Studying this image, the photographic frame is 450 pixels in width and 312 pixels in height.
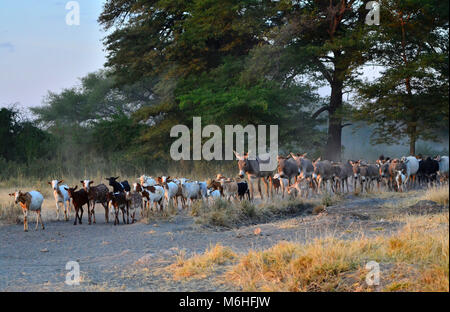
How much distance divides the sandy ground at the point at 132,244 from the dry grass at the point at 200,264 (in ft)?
0.60

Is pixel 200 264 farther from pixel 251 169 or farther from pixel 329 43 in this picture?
pixel 329 43

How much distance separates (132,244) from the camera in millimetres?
11633

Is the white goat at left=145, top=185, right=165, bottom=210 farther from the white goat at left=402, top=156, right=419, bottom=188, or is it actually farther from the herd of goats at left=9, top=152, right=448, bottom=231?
the white goat at left=402, top=156, right=419, bottom=188

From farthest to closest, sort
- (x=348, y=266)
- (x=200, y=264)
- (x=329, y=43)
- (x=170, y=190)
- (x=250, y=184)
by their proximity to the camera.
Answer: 1. (x=329, y=43)
2. (x=250, y=184)
3. (x=170, y=190)
4. (x=200, y=264)
5. (x=348, y=266)

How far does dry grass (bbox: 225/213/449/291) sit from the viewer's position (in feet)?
20.5

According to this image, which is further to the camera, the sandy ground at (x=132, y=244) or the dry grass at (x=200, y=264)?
the dry grass at (x=200, y=264)

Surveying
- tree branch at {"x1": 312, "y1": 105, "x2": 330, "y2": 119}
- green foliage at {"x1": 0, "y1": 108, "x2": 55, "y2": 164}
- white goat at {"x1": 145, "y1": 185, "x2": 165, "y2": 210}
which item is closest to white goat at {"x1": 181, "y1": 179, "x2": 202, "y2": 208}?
white goat at {"x1": 145, "y1": 185, "x2": 165, "y2": 210}

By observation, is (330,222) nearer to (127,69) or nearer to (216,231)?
(216,231)

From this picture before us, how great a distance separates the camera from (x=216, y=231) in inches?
527

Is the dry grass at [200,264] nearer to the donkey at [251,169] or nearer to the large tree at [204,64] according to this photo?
the donkey at [251,169]

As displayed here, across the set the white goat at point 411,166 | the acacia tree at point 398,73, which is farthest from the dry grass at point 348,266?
the acacia tree at point 398,73

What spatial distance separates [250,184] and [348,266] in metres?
14.0

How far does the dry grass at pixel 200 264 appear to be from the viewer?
7.99 metres

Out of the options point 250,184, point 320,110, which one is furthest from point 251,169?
point 320,110
